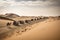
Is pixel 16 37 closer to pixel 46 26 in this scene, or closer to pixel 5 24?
pixel 5 24

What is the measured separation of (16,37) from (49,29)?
0.45 meters

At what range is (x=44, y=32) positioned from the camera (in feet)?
5.61

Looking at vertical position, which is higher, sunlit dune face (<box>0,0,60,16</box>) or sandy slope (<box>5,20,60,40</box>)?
sunlit dune face (<box>0,0,60,16</box>)

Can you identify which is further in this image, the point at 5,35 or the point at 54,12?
the point at 54,12

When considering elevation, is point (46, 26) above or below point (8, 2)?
below

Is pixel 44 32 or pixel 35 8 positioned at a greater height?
pixel 35 8

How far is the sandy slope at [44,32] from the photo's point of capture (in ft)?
5.49

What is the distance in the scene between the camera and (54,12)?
1752 mm

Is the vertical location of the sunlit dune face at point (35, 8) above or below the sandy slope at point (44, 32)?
above

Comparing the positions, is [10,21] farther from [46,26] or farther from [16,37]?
[46,26]

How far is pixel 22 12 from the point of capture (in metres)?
1.75

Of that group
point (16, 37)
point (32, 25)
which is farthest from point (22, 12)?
point (16, 37)

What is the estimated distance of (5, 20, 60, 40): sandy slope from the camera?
1674mm

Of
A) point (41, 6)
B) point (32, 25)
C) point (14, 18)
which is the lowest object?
point (32, 25)
